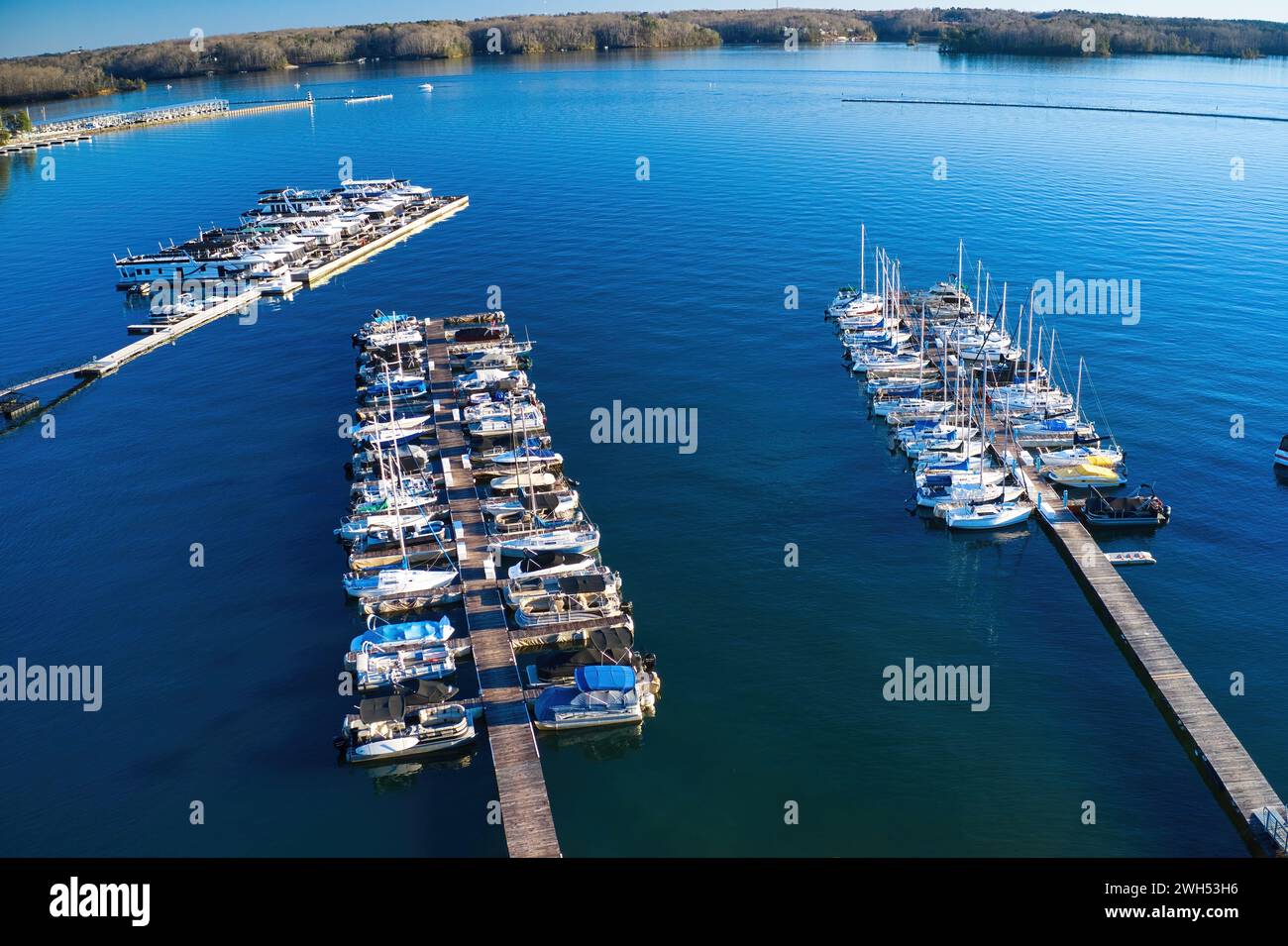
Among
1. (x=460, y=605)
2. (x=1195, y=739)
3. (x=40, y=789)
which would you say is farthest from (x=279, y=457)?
(x=1195, y=739)

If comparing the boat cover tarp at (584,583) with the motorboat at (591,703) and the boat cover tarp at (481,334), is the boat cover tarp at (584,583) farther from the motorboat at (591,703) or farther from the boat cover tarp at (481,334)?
the boat cover tarp at (481,334)

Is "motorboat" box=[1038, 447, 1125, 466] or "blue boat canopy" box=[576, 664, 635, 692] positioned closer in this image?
"blue boat canopy" box=[576, 664, 635, 692]

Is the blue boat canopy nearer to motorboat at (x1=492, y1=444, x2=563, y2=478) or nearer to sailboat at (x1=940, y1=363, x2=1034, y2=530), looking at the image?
motorboat at (x1=492, y1=444, x2=563, y2=478)

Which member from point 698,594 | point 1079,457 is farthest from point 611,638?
point 1079,457

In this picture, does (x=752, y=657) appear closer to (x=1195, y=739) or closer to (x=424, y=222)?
(x=1195, y=739)

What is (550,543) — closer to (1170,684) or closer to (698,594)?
(698,594)

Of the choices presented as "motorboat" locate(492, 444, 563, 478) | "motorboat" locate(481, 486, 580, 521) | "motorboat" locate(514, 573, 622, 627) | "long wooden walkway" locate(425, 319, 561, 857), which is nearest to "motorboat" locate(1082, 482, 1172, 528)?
"motorboat" locate(514, 573, 622, 627)
